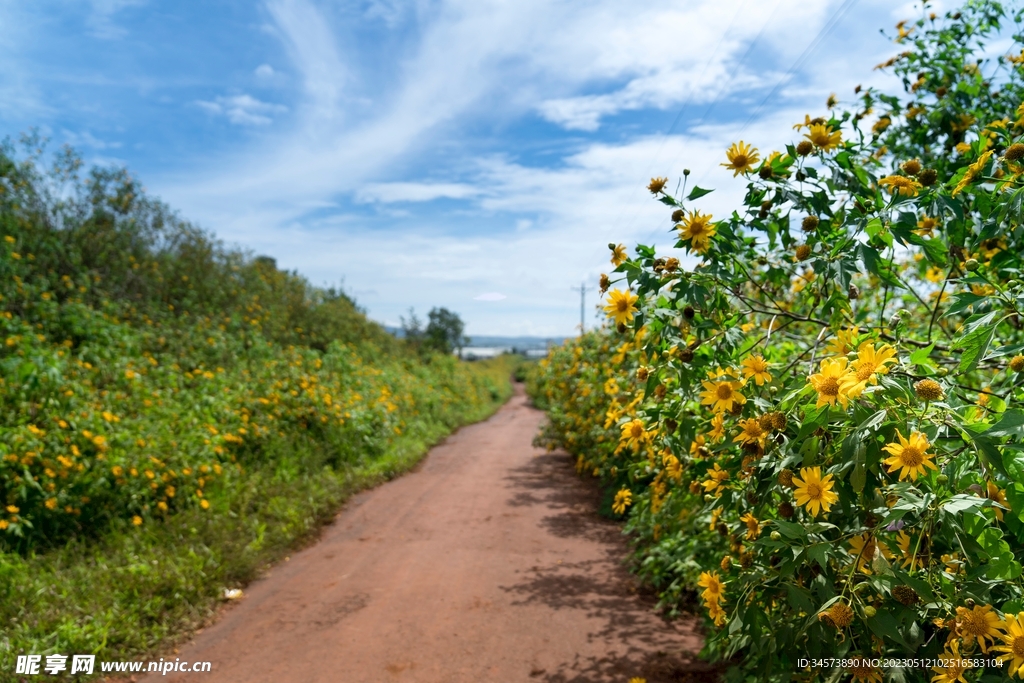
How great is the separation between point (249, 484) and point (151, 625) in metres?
2.05

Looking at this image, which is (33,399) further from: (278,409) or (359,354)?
(359,354)

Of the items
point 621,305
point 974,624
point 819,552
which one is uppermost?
point 621,305

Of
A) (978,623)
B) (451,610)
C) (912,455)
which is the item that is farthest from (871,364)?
(451,610)

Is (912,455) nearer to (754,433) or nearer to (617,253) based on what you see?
(754,433)

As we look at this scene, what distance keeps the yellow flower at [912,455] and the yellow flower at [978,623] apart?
34 centimetres

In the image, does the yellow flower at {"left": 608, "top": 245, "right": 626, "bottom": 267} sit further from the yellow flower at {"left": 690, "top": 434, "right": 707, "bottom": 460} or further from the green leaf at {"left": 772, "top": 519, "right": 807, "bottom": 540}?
the green leaf at {"left": 772, "top": 519, "right": 807, "bottom": 540}

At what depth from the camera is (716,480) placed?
202 cm

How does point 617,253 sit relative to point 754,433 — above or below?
above

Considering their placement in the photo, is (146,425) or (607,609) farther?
(146,425)

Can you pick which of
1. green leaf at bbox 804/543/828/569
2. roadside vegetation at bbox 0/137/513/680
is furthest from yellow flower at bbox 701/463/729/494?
roadside vegetation at bbox 0/137/513/680

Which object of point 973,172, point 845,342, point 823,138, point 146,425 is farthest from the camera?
point 146,425

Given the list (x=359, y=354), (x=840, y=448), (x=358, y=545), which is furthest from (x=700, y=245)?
(x=359, y=354)

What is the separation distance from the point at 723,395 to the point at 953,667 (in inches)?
33.7

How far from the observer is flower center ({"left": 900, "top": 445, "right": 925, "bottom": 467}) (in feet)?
4.45
